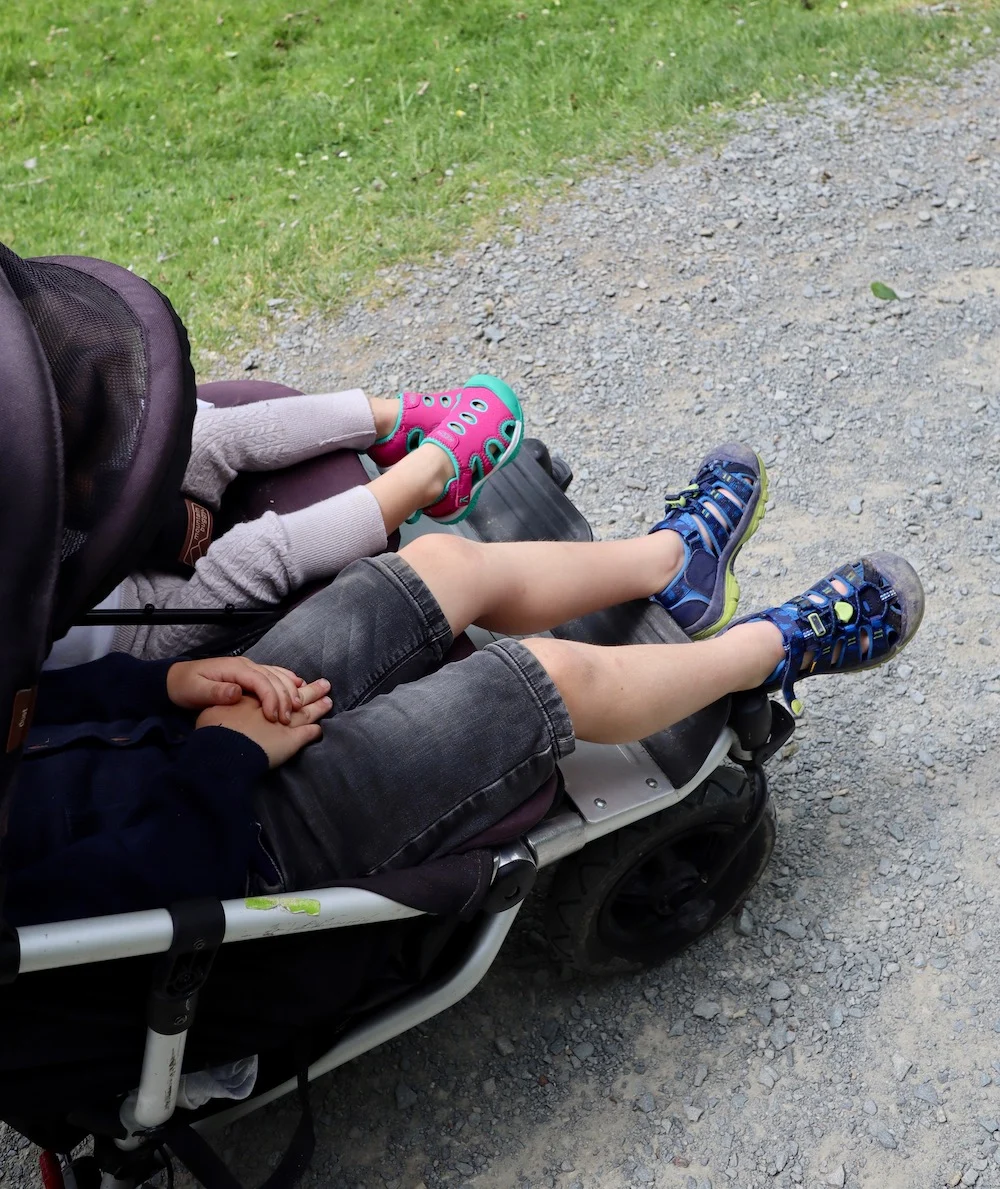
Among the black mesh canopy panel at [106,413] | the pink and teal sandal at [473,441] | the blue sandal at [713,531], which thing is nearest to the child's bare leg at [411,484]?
the pink and teal sandal at [473,441]

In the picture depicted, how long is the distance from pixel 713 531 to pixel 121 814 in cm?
128

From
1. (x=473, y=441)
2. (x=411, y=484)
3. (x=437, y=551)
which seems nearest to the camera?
(x=437, y=551)

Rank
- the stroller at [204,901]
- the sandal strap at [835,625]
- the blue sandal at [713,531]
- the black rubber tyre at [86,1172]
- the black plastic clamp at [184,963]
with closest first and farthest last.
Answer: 1. the stroller at [204,901]
2. the black plastic clamp at [184,963]
3. the black rubber tyre at [86,1172]
4. the sandal strap at [835,625]
5. the blue sandal at [713,531]

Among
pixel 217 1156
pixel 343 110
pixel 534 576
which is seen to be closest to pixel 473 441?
pixel 534 576

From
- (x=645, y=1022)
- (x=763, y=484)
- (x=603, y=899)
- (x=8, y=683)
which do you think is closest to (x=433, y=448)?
(x=763, y=484)

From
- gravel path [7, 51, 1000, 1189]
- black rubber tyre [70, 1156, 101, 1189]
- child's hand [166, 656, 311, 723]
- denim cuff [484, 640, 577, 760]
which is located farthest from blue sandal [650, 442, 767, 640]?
black rubber tyre [70, 1156, 101, 1189]

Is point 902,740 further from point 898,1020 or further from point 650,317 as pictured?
point 650,317

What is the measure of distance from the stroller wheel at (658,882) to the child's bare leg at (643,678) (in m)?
0.18

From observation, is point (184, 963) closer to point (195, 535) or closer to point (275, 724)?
point (275, 724)

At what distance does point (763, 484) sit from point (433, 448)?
0.70 meters

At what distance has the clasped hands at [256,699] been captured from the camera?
5.40 ft

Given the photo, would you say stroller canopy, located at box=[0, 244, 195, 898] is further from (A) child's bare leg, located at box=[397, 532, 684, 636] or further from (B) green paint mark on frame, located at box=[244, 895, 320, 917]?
(A) child's bare leg, located at box=[397, 532, 684, 636]

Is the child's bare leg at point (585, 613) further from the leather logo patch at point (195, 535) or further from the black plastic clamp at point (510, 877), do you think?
the leather logo patch at point (195, 535)

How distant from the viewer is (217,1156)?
5.32ft
